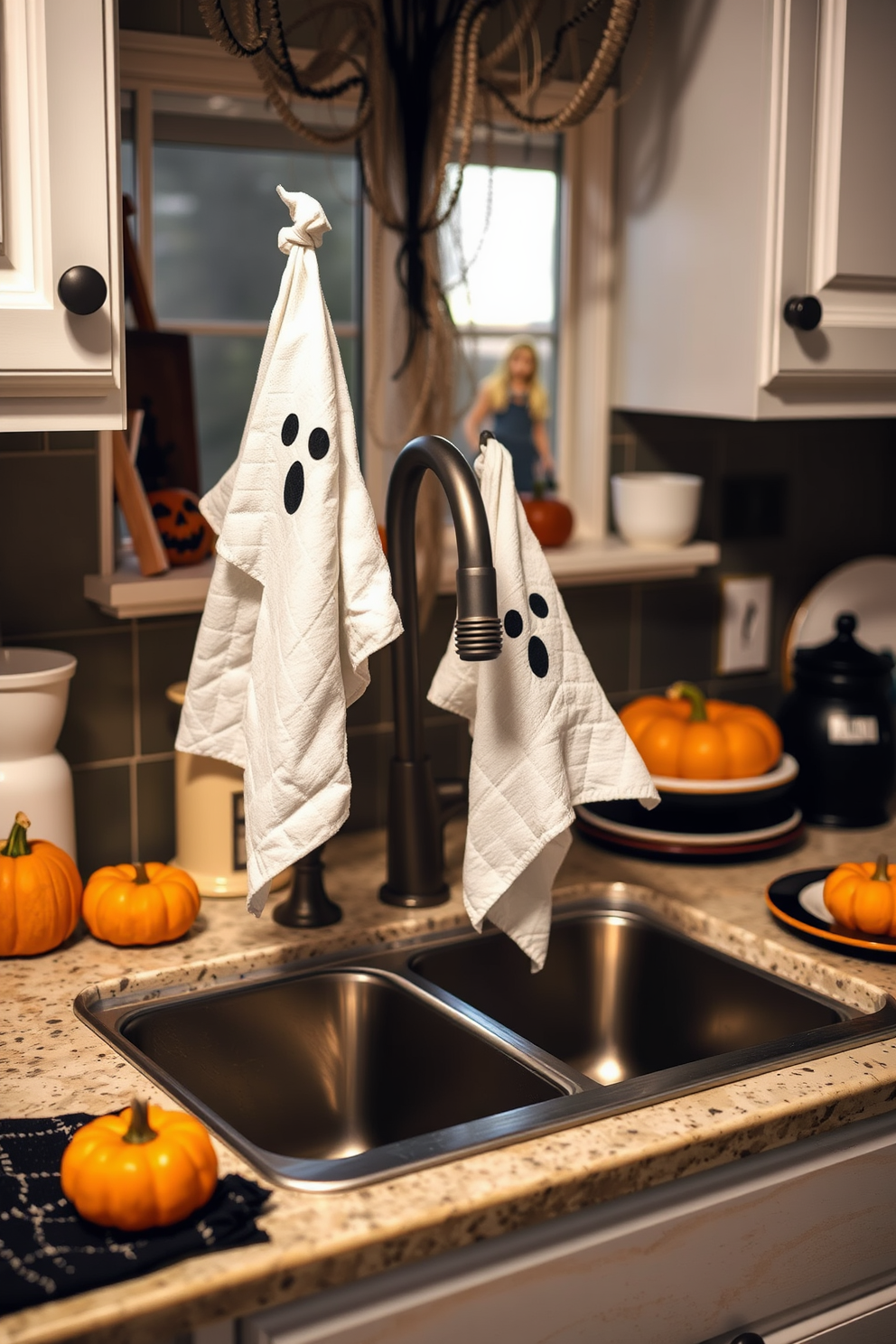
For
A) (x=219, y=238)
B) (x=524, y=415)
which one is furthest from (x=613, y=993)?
(x=219, y=238)

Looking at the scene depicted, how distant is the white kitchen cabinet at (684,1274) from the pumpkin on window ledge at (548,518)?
86cm

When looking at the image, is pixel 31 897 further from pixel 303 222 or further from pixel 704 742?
pixel 704 742

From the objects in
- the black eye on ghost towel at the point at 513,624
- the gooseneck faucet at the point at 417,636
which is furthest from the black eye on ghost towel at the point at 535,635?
the gooseneck faucet at the point at 417,636

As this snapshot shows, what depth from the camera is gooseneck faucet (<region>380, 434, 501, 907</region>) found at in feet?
3.74

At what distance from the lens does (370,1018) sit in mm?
1391

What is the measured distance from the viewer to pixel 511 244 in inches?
76.8

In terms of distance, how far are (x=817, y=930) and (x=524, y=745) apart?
14.9 inches

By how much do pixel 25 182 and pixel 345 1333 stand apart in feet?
2.99

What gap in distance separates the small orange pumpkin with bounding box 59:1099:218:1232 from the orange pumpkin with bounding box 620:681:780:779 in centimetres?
90

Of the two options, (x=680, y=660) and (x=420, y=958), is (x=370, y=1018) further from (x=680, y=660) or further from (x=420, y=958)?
(x=680, y=660)

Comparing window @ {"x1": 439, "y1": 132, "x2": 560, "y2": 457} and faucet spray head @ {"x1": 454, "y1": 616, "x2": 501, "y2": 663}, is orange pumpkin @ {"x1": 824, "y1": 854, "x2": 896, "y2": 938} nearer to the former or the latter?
faucet spray head @ {"x1": 454, "y1": 616, "x2": 501, "y2": 663}

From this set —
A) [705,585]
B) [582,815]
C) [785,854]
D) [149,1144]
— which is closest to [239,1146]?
[149,1144]

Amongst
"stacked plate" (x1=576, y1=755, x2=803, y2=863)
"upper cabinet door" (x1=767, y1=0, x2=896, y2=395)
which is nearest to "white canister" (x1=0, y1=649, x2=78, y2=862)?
"stacked plate" (x1=576, y1=755, x2=803, y2=863)

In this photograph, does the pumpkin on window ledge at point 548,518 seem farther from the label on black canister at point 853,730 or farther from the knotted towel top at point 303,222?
the knotted towel top at point 303,222
